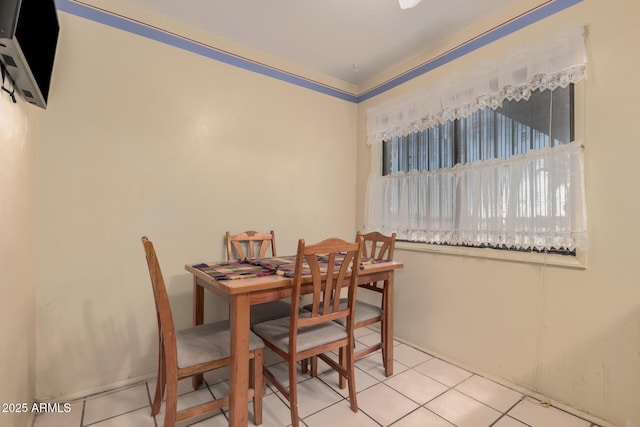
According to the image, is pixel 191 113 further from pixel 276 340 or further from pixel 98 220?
pixel 276 340

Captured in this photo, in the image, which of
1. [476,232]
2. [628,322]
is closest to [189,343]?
[476,232]

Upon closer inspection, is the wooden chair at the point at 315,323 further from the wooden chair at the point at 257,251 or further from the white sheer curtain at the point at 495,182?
the white sheer curtain at the point at 495,182

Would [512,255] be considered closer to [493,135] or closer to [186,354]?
[493,135]

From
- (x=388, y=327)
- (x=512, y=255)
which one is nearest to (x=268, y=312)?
(x=388, y=327)

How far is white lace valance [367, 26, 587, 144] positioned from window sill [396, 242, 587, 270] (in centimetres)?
104

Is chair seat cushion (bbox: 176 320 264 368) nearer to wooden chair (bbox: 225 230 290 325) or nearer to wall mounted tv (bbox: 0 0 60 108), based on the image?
wooden chair (bbox: 225 230 290 325)

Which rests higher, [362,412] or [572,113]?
[572,113]

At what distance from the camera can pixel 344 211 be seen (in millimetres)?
3229

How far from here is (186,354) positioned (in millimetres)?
1421

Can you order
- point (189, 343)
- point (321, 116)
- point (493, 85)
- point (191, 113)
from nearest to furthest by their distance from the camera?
1. point (189, 343)
2. point (493, 85)
3. point (191, 113)
4. point (321, 116)

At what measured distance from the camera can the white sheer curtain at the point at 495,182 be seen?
1748 millimetres

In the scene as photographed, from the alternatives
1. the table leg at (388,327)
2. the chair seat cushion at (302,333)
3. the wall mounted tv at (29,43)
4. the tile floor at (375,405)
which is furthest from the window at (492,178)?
the wall mounted tv at (29,43)

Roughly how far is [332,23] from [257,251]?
194cm

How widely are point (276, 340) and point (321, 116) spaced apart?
222cm
